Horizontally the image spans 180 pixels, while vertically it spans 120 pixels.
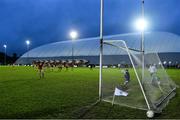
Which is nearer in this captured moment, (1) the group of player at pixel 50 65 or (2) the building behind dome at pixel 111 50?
(1) the group of player at pixel 50 65

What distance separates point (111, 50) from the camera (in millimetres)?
100438

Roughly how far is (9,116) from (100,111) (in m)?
3.71

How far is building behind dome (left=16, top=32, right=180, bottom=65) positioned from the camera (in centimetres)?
8931

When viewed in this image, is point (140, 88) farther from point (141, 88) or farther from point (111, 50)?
point (111, 50)

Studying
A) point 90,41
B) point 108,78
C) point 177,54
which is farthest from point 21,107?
point 90,41

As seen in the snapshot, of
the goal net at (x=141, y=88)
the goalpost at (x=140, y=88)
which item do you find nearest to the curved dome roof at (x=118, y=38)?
the goal net at (x=141, y=88)

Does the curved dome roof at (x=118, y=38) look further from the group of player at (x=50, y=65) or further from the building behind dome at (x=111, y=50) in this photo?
the group of player at (x=50, y=65)

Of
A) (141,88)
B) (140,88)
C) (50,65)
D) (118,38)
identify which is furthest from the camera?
(118,38)

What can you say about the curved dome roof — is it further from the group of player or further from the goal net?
the goal net

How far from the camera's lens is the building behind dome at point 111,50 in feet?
293

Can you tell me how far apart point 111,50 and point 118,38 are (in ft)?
37.4

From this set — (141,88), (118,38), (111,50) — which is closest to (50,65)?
(111,50)

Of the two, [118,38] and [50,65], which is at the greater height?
[118,38]

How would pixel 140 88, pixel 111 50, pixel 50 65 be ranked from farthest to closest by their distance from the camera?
pixel 111 50 → pixel 50 65 → pixel 140 88
